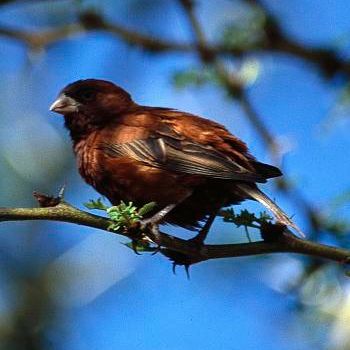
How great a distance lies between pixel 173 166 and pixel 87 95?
1.28 metres

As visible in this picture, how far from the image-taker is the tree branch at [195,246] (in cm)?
430

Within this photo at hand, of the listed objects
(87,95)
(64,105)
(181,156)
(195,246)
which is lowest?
(195,246)

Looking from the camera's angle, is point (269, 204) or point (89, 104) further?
point (89, 104)

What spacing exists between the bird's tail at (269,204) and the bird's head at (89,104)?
50.8 inches

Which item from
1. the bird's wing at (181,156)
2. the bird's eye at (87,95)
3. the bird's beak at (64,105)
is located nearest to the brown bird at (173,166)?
the bird's wing at (181,156)

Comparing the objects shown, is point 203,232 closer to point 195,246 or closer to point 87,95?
point 195,246

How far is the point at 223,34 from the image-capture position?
7.50 meters

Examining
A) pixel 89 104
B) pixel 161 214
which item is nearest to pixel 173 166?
pixel 161 214

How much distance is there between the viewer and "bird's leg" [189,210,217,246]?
503 cm

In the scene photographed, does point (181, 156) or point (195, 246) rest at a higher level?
point (181, 156)

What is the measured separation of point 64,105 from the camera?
21.7 feet

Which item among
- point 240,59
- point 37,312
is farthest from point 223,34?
point 37,312

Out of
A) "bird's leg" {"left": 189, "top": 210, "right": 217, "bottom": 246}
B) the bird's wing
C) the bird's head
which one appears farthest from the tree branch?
the bird's head

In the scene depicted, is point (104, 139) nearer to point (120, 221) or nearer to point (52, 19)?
point (120, 221)
